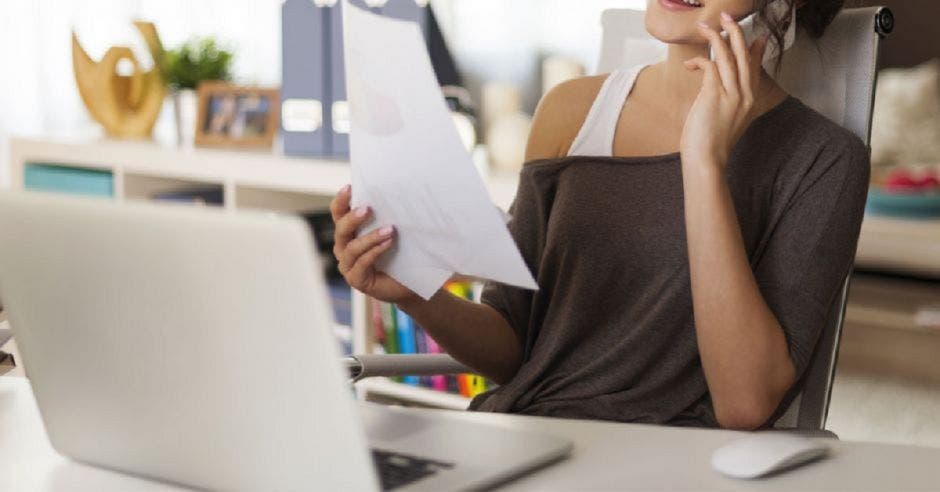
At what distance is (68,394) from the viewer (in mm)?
859

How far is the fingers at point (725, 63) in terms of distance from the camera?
1.16m

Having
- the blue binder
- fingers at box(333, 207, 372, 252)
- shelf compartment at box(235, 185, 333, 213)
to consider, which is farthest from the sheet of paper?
shelf compartment at box(235, 185, 333, 213)

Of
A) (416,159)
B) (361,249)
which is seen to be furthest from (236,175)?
(416,159)

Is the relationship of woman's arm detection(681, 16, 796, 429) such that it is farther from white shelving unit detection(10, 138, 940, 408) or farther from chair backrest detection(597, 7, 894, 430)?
white shelving unit detection(10, 138, 940, 408)

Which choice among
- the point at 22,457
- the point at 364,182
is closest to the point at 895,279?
the point at 364,182

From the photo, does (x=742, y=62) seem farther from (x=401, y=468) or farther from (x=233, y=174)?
(x=233, y=174)

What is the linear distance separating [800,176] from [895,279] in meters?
0.92

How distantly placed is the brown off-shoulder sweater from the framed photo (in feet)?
5.43

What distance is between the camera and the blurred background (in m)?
2.14

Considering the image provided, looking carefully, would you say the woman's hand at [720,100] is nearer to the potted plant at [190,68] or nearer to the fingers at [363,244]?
the fingers at [363,244]

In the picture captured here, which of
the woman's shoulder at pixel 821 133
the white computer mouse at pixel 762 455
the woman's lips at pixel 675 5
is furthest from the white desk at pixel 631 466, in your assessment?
the woman's lips at pixel 675 5

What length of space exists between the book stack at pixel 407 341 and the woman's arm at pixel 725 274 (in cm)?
141

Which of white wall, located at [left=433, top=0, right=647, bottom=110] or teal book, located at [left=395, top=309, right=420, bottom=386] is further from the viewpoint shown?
white wall, located at [left=433, top=0, right=647, bottom=110]

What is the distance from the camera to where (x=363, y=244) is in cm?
110
